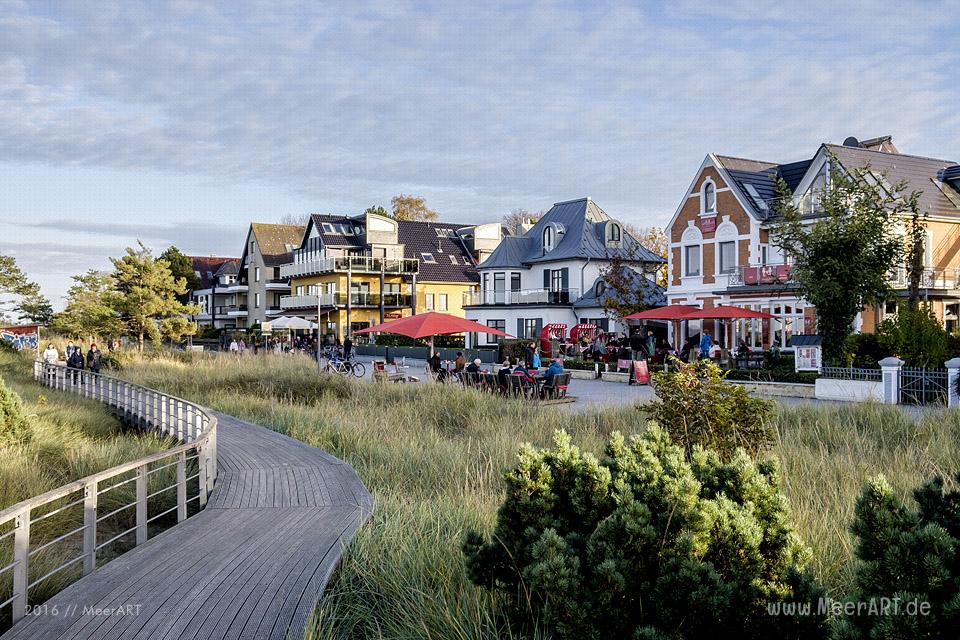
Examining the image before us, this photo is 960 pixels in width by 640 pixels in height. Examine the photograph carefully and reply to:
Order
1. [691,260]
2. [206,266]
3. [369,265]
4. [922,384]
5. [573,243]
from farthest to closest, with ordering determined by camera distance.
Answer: [206,266] < [369,265] < [573,243] < [691,260] < [922,384]

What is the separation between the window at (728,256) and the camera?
121 ft

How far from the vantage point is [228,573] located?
646 cm

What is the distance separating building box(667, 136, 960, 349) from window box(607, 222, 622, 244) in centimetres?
945

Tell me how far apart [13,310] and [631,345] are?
37978 millimetres

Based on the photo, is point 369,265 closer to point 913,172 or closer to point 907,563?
point 913,172

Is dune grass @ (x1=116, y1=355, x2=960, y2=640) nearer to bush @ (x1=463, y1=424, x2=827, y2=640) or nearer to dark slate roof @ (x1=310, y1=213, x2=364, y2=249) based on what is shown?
bush @ (x1=463, y1=424, x2=827, y2=640)

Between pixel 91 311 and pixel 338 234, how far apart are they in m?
27.8

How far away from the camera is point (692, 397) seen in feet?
31.7

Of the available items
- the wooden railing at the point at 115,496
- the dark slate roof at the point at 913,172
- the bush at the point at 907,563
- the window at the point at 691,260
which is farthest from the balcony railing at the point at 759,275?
the bush at the point at 907,563

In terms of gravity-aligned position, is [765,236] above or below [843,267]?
above

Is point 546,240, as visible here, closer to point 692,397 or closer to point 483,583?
point 692,397

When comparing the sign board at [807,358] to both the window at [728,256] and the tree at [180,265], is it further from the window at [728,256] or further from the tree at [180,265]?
the tree at [180,265]

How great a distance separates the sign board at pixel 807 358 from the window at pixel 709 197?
14.5 metres

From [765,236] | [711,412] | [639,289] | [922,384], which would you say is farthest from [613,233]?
[711,412]
